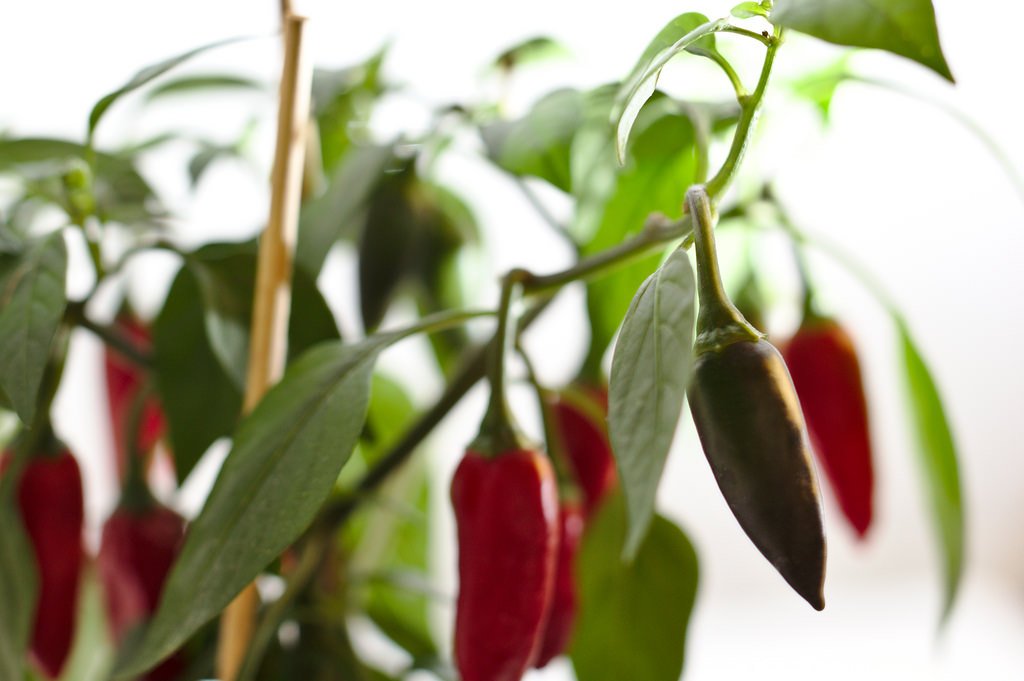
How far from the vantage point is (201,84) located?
63 centimetres

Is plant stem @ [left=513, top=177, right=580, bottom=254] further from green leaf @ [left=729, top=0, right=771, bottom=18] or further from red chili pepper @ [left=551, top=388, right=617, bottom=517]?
green leaf @ [left=729, top=0, right=771, bottom=18]

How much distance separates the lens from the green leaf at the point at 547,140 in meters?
0.41

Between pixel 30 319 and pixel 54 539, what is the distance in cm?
18

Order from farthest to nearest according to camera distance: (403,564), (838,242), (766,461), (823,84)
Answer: (838,242) < (403,564) < (823,84) < (766,461)

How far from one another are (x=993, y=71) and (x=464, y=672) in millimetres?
1072

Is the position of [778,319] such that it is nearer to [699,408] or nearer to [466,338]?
[466,338]

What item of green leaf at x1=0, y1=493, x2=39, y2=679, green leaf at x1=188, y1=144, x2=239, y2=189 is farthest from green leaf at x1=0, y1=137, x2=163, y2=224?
green leaf at x1=0, y1=493, x2=39, y2=679

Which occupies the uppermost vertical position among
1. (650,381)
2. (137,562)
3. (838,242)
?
(650,381)

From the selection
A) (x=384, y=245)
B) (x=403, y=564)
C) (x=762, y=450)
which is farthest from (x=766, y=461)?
(x=403, y=564)

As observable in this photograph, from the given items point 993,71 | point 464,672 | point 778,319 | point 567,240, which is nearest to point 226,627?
point 464,672

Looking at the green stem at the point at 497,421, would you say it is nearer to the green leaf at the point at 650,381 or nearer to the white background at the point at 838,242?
the green leaf at the point at 650,381

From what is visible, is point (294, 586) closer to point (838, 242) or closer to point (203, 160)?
point (203, 160)

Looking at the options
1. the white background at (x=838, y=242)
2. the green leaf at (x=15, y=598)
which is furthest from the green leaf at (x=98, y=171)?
the white background at (x=838, y=242)

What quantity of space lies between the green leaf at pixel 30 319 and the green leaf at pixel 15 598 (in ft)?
0.34
